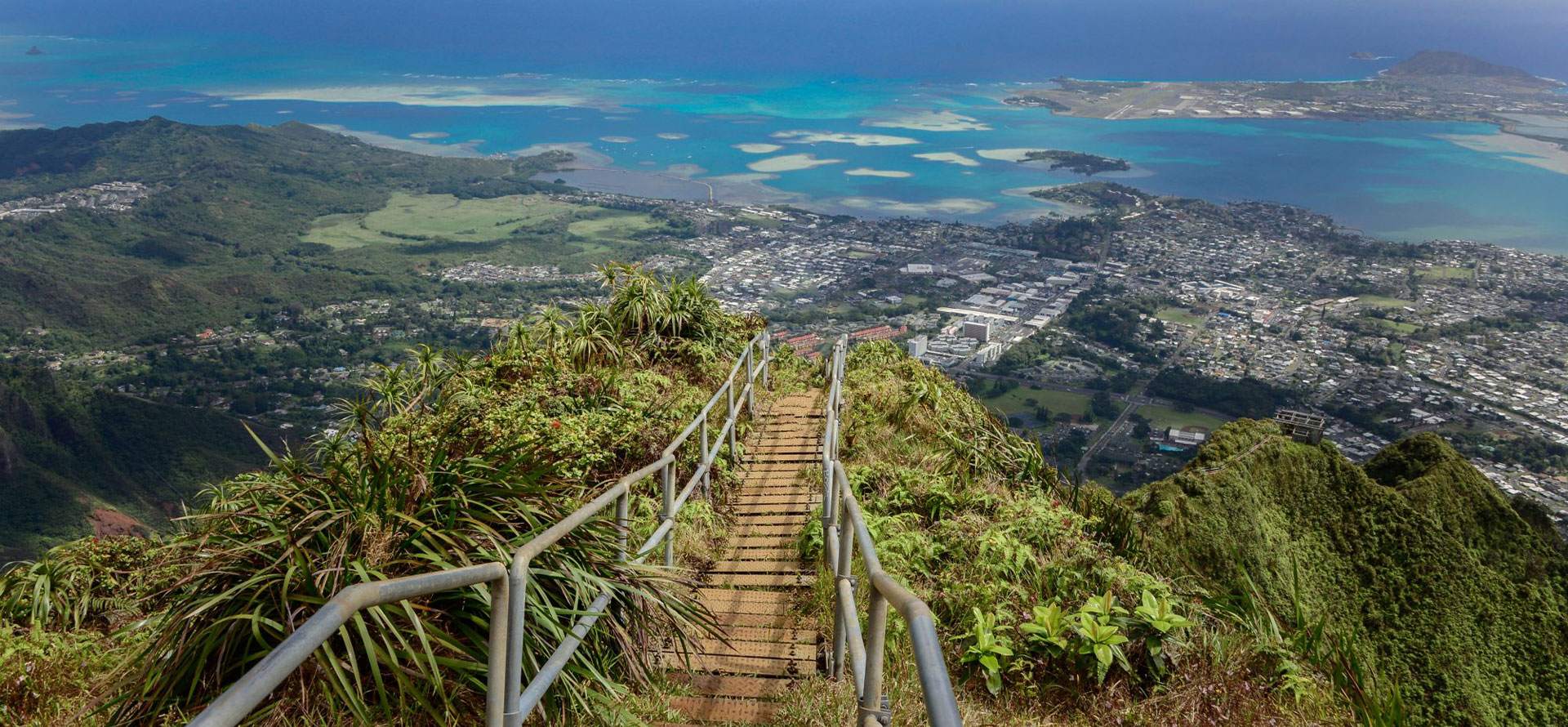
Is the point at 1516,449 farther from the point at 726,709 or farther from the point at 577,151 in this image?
the point at 577,151

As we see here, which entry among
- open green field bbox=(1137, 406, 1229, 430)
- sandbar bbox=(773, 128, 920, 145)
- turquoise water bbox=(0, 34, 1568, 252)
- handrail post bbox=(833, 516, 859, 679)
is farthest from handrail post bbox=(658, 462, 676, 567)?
sandbar bbox=(773, 128, 920, 145)

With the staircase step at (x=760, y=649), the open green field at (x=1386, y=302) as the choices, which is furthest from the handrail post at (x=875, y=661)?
the open green field at (x=1386, y=302)

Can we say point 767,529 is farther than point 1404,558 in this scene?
No

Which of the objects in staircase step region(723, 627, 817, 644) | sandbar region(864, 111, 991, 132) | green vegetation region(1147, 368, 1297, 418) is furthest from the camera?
sandbar region(864, 111, 991, 132)

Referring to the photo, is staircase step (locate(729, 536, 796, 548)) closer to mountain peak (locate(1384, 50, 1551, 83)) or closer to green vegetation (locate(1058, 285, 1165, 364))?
green vegetation (locate(1058, 285, 1165, 364))

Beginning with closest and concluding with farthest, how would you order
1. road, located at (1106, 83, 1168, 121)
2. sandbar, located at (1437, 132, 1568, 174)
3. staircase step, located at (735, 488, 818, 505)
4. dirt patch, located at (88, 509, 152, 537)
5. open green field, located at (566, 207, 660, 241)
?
staircase step, located at (735, 488, 818, 505) → dirt patch, located at (88, 509, 152, 537) → open green field, located at (566, 207, 660, 241) → sandbar, located at (1437, 132, 1568, 174) → road, located at (1106, 83, 1168, 121)

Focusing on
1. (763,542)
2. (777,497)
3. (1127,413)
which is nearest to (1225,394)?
(1127,413)

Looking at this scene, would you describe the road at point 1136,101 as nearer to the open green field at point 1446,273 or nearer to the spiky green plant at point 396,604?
the open green field at point 1446,273
